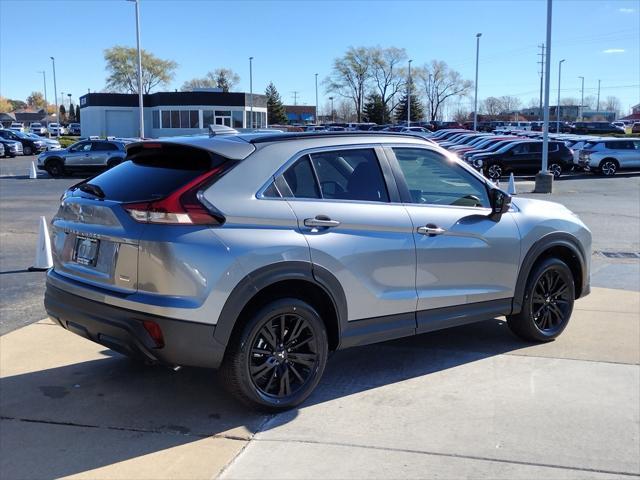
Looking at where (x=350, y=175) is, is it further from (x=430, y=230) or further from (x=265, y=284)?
(x=265, y=284)

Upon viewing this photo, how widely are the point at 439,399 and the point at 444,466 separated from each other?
0.95 meters

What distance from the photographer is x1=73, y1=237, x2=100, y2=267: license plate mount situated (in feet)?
13.2

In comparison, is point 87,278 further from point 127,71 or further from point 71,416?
point 127,71

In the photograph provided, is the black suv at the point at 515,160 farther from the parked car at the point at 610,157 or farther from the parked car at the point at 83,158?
the parked car at the point at 83,158

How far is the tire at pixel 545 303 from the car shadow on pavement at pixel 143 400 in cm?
22

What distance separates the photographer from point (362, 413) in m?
4.23

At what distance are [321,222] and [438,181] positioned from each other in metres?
1.46

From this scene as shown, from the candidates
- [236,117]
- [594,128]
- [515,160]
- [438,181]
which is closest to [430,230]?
[438,181]

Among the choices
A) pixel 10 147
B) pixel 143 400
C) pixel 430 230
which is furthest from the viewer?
pixel 10 147

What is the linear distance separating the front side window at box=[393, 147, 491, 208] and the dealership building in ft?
180

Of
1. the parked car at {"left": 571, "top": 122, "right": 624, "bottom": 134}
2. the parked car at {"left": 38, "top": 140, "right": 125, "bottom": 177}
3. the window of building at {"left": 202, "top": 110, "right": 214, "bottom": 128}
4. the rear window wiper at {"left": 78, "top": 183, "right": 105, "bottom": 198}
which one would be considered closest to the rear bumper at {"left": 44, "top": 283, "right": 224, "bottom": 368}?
the rear window wiper at {"left": 78, "top": 183, "right": 105, "bottom": 198}

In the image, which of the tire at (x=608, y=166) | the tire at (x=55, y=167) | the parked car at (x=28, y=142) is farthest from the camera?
the parked car at (x=28, y=142)

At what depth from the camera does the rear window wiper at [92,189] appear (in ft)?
13.6

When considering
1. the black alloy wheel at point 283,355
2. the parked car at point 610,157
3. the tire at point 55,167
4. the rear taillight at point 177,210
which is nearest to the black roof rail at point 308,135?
the rear taillight at point 177,210
